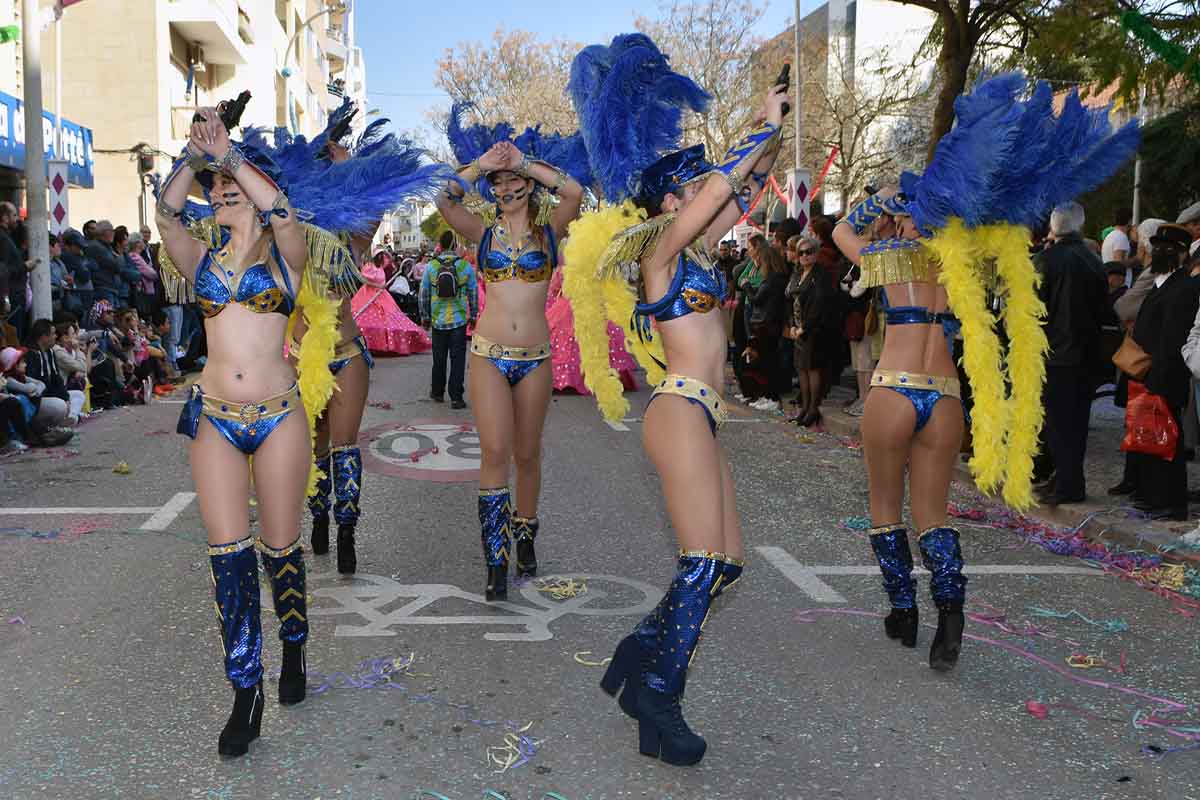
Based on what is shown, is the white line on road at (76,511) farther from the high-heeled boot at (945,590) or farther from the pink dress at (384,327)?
the pink dress at (384,327)

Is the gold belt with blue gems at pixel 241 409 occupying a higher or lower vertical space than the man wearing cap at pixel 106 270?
lower

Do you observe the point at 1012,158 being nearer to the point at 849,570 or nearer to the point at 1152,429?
the point at 849,570

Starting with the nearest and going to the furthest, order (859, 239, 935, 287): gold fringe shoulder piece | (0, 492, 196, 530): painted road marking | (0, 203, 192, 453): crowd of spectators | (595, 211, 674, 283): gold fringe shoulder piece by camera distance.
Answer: (595, 211, 674, 283): gold fringe shoulder piece < (859, 239, 935, 287): gold fringe shoulder piece < (0, 492, 196, 530): painted road marking < (0, 203, 192, 453): crowd of spectators

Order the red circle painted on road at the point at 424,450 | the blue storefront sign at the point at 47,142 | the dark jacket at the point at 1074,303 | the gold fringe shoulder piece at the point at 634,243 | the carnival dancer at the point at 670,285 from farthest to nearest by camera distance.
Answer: the blue storefront sign at the point at 47,142 < the red circle painted on road at the point at 424,450 < the dark jacket at the point at 1074,303 < the gold fringe shoulder piece at the point at 634,243 < the carnival dancer at the point at 670,285

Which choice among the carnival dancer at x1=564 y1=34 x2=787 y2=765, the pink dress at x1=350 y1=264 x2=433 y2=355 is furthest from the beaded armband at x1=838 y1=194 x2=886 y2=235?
the pink dress at x1=350 y1=264 x2=433 y2=355

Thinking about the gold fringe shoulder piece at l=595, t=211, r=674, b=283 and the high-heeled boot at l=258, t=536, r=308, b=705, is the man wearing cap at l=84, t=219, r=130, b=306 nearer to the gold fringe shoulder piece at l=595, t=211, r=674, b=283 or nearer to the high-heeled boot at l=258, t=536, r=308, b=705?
the high-heeled boot at l=258, t=536, r=308, b=705

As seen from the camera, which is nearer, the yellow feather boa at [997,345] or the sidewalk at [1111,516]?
the yellow feather boa at [997,345]

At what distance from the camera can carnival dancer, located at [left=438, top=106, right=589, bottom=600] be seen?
17.4 feet

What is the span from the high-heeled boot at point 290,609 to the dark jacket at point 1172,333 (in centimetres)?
545

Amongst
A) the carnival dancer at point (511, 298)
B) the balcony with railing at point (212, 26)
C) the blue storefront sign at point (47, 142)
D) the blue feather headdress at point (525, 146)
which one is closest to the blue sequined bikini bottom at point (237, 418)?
the carnival dancer at point (511, 298)

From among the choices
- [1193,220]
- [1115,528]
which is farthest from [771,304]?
[1115,528]

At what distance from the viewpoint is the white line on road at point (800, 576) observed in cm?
547

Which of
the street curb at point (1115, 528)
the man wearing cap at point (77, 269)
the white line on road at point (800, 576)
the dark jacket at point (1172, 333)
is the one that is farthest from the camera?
the man wearing cap at point (77, 269)

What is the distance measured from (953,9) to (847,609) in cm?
1197
